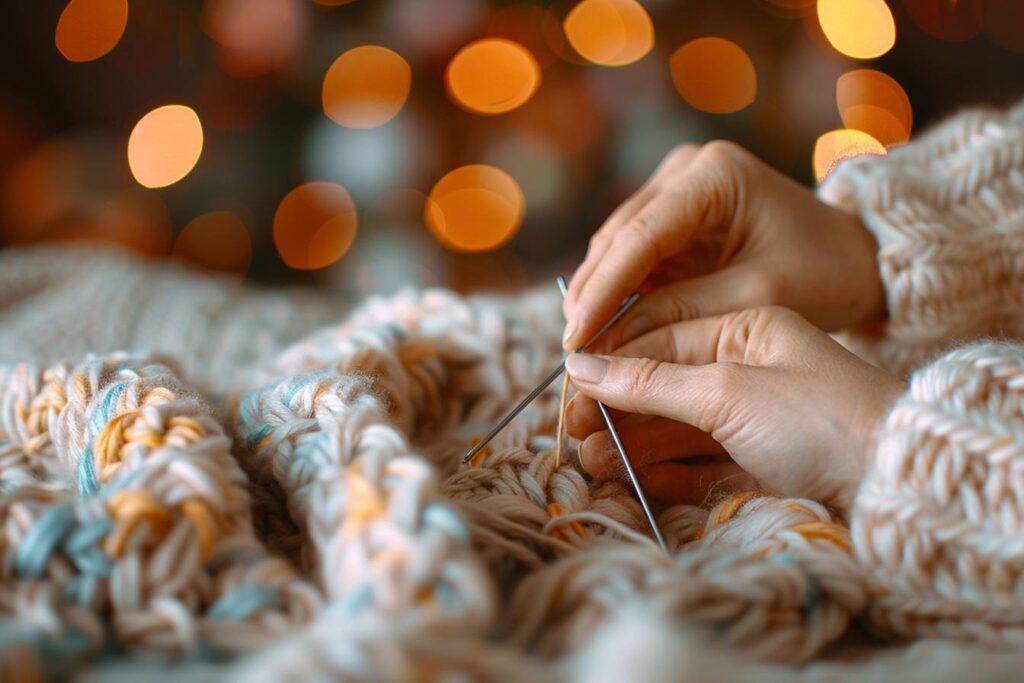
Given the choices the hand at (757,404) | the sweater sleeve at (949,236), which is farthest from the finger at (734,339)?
the sweater sleeve at (949,236)

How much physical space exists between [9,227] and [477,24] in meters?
1.38

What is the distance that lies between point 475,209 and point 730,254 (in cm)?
152

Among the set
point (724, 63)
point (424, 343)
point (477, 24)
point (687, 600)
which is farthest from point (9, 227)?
point (687, 600)

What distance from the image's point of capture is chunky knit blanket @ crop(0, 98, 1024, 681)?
17.6 inches

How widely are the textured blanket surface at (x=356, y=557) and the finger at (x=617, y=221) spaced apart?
0.17m

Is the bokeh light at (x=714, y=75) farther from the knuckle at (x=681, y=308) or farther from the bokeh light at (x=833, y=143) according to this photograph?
the knuckle at (x=681, y=308)

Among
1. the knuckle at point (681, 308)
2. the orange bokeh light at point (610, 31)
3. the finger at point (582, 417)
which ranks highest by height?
the orange bokeh light at point (610, 31)

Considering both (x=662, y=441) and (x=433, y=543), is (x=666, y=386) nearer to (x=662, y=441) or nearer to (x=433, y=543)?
(x=662, y=441)

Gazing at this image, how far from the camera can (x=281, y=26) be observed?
6.88 ft

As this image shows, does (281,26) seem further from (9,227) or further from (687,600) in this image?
(687,600)

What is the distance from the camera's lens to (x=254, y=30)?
210 centimetres

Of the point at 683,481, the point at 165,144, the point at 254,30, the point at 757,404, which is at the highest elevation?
the point at 254,30

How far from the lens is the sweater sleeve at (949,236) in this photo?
936 millimetres

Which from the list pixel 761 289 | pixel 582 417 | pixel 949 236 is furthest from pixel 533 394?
pixel 949 236
